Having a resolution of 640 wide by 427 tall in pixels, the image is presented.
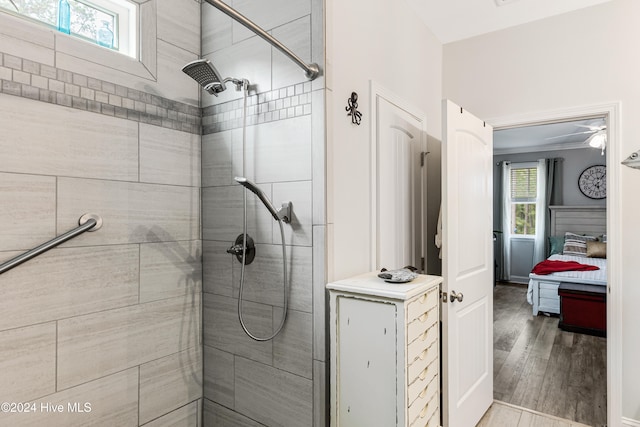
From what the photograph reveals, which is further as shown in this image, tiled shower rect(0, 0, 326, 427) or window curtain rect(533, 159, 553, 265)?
window curtain rect(533, 159, 553, 265)

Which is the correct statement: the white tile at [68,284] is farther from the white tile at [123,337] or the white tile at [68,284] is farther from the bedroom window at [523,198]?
the bedroom window at [523,198]

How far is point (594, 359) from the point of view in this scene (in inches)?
142

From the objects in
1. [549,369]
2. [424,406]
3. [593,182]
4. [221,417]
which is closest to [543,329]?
[549,369]

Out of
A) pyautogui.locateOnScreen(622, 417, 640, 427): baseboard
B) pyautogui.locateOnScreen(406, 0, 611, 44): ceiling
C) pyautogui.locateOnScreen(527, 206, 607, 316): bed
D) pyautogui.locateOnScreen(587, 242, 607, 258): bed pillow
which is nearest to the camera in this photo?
pyautogui.locateOnScreen(622, 417, 640, 427): baseboard

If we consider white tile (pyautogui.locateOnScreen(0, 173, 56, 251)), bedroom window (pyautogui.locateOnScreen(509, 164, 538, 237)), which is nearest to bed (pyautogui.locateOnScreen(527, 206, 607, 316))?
bedroom window (pyautogui.locateOnScreen(509, 164, 538, 237))

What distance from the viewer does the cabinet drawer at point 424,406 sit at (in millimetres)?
1392

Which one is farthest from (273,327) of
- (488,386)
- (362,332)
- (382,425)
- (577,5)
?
(577,5)

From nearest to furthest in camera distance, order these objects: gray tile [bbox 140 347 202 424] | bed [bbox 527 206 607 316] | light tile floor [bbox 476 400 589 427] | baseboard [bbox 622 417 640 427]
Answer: gray tile [bbox 140 347 202 424]
baseboard [bbox 622 417 640 427]
light tile floor [bbox 476 400 589 427]
bed [bbox 527 206 607 316]

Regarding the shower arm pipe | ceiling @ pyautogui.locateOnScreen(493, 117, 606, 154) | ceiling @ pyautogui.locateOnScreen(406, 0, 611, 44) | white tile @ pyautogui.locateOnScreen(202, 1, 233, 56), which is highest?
ceiling @ pyautogui.locateOnScreen(406, 0, 611, 44)

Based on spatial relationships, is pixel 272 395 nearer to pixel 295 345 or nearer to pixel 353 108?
pixel 295 345

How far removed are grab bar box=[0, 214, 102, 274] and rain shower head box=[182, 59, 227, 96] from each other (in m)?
0.70

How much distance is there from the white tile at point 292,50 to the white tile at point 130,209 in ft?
2.47

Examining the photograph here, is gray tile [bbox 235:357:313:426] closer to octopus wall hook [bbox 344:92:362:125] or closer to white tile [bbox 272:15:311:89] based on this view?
octopus wall hook [bbox 344:92:362:125]

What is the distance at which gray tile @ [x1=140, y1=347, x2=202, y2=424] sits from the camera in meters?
1.67
